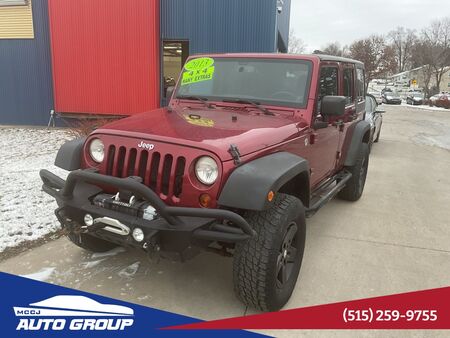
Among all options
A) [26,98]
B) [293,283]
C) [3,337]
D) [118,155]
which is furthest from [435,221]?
[26,98]

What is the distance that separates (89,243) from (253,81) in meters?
A: 2.19

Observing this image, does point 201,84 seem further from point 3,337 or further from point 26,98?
point 26,98

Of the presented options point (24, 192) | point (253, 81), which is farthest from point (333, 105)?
point (24, 192)

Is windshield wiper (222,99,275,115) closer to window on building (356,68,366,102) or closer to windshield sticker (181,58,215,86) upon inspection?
windshield sticker (181,58,215,86)

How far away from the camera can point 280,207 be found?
287cm

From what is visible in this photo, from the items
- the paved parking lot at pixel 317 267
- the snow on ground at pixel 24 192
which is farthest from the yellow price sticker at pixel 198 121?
the snow on ground at pixel 24 192

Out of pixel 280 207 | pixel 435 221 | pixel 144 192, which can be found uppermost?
pixel 144 192

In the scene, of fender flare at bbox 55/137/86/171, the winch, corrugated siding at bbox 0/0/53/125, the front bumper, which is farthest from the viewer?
corrugated siding at bbox 0/0/53/125

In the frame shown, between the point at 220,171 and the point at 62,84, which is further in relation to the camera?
the point at 62,84

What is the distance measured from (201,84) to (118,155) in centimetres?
156

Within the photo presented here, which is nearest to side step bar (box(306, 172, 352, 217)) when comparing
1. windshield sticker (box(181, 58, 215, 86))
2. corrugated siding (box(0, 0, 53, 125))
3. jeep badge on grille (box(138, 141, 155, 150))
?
jeep badge on grille (box(138, 141, 155, 150))

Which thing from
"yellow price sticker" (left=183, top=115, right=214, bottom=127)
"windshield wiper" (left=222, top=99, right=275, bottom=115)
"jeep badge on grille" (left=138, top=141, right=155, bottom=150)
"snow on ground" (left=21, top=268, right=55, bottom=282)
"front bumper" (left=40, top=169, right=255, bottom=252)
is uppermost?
"windshield wiper" (left=222, top=99, right=275, bottom=115)

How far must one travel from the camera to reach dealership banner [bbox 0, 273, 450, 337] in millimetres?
2795

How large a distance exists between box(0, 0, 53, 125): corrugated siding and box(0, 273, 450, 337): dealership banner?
35.0ft
